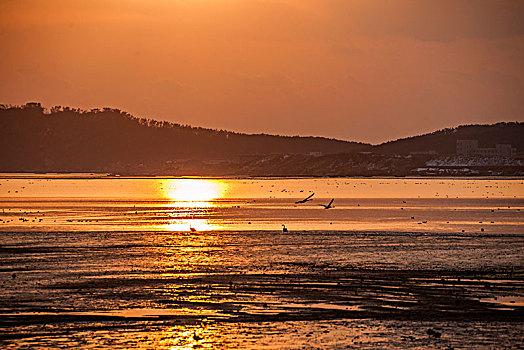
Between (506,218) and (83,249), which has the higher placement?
(83,249)

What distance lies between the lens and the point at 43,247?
1887 inches

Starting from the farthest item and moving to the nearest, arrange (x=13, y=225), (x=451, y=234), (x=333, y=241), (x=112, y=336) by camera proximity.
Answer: (x=13, y=225) → (x=451, y=234) → (x=333, y=241) → (x=112, y=336)

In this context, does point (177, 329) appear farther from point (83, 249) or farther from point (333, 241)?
point (333, 241)

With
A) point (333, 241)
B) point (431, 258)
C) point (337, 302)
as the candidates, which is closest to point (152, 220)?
point (333, 241)

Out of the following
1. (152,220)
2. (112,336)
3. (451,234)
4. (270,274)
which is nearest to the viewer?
(112,336)

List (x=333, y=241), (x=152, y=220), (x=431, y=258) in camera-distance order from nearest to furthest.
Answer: (x=431, y=258) → (x=333, y=241) → (x=152, y=220)

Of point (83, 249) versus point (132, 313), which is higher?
point (83, 249)

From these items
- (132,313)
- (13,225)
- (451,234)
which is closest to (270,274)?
(132,313)

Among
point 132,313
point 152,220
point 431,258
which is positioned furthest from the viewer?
point 152,220

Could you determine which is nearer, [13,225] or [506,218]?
[13,225]

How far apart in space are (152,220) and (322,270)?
40.2m

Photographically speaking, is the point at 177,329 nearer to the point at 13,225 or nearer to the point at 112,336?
the point at 112,336

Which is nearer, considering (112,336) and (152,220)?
(112,336)

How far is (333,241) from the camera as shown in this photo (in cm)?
5181
